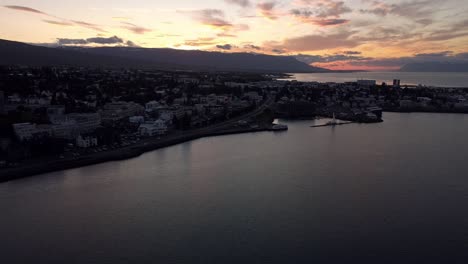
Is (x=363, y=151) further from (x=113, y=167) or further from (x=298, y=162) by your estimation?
(x=113, y=167)

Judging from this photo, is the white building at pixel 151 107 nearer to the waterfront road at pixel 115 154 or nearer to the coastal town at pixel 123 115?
the coastal town at pixel 123 115

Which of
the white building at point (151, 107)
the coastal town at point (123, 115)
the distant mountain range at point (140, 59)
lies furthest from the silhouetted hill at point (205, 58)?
the white building at point (151, 107)

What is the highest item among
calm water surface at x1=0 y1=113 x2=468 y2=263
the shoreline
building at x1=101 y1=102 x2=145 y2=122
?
building at x1=101 y1=102 x2=145 y2=122

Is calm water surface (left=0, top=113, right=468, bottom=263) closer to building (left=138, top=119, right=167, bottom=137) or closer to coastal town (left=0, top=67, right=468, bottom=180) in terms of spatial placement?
coastal town (left=0, top=67, right=468, bottom=180)

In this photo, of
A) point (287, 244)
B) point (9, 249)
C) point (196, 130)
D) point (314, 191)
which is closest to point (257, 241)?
point (287, 244)

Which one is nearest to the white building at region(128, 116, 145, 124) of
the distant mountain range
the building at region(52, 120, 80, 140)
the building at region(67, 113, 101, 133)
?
the building at region(67, 113, 101, 133)
